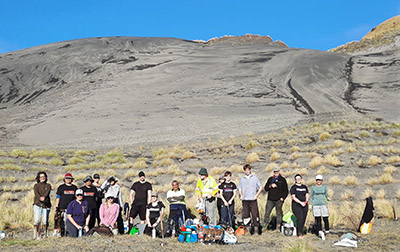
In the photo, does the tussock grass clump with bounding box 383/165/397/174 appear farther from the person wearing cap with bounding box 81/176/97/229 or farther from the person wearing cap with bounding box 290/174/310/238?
the person wearing cap with bounding box 81/176/97/229

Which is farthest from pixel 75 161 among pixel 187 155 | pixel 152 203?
pixel 152 203

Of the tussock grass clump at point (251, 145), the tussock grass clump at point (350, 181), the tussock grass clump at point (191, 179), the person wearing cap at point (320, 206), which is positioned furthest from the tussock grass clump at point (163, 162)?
the person wearing cap at point (320, 206)

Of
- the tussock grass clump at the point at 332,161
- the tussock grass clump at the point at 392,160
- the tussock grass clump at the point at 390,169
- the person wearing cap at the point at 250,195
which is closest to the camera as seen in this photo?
the person wearing cap at the point at 250,195

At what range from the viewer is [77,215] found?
27.6 feet

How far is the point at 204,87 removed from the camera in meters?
46.7

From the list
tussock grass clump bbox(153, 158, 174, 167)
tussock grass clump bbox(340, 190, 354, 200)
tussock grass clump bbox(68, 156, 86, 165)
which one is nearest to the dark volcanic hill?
tussock grass clump bbox(68, 156, 86, 165)

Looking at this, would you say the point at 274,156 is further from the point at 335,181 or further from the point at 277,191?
the point at 277,191

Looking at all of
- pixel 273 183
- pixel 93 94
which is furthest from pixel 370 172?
pixel 93 94

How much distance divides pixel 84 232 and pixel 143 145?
17903mm

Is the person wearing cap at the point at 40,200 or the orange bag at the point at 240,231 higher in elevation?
the person wearing cap at the point at 40,200

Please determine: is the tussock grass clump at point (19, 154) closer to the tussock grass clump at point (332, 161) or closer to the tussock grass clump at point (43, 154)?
the tussock grass clump at point (43, 154)

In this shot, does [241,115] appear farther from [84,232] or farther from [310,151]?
[84,232]

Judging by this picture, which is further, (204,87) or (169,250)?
(204,87)

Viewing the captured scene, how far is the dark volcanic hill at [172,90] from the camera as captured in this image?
1329 inches
